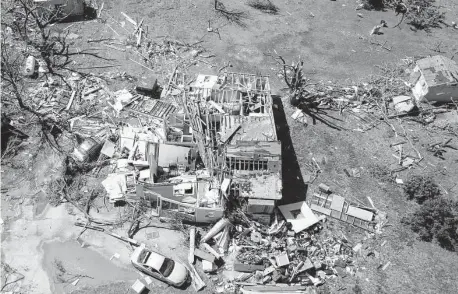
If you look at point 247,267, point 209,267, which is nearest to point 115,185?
point 209,267

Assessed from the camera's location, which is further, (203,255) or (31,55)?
(31,55)

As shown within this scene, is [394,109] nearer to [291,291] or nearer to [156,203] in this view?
[291,291]

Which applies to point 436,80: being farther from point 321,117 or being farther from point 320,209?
point 320,209

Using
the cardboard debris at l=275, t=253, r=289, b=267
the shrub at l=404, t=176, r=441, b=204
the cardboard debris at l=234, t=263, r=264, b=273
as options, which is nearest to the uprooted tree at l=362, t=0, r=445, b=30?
the shrub at l=404, t=176, r=441, b=204

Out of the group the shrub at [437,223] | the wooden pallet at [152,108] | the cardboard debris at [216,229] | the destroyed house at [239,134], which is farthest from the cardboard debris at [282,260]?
the wooden pallet at [152,108]

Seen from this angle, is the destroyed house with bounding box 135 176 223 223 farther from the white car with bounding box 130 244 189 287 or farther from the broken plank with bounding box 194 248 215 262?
the white car with bounding box 130 244 189 287

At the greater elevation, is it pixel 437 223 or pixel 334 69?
pixel 334 69

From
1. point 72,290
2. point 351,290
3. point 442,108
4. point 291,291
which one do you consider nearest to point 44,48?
Answer: point 72,290
